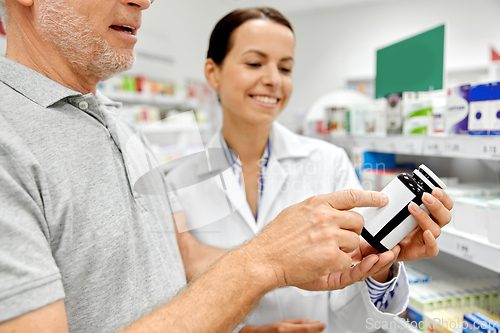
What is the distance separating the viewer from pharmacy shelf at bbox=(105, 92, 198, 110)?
3821mm

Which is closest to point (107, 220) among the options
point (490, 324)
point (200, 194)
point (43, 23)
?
point (200, 194)

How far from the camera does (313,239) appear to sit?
2.21 ft

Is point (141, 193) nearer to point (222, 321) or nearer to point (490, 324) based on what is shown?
point (222, 321)

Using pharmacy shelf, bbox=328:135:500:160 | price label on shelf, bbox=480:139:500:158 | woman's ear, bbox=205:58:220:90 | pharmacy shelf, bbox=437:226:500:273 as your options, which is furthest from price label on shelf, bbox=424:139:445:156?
woman's ear, bbox=205:58:220:90

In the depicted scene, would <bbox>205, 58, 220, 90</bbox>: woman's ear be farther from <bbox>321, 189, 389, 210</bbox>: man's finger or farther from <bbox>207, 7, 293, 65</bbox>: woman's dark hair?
<bbox>321, 189, 389, 210</bbox>: man's finger

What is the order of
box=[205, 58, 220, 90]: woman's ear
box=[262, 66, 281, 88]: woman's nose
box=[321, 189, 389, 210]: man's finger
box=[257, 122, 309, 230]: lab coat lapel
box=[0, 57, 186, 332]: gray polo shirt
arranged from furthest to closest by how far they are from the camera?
box=[205, 58, 220, 90]: woman's ear
box=[262, 66, 281, 88]: woman's nose
box=[257, 122, 309, 230]: lab coat lapel
box=[321, 189, 389, 210]: man's finger
box=[0, 57, 186, 332]: gray polo shirt

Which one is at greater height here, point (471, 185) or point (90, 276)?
point (471, 185)

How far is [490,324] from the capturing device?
1.03 meters

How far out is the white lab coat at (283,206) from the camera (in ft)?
3.44

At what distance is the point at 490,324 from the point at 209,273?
0.96 metres

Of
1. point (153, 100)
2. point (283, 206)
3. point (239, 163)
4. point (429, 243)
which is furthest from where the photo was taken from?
point (153, 100)

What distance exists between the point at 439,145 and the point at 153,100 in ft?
12.2

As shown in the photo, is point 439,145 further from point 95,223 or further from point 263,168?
point 95,223

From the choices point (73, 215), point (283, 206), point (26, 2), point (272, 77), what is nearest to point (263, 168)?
point (283, 206)
